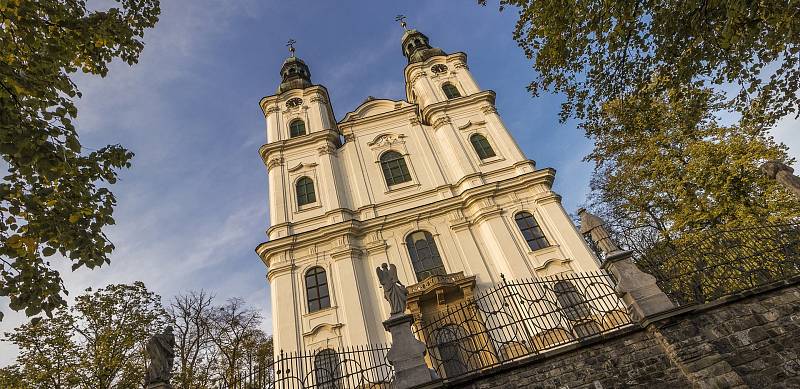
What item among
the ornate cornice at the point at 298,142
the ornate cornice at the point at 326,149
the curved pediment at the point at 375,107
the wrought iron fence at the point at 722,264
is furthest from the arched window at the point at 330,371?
the curved pediment at the point at 375,107

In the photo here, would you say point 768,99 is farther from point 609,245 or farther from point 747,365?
point 747,365

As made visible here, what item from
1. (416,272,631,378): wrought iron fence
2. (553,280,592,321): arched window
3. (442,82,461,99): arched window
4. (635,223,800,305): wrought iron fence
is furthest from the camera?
(442,82,461,99): arched window

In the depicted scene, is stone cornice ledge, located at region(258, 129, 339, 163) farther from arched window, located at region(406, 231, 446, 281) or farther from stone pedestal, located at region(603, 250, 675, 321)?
stone pedestal, located at region(603, 250, 675, 321)

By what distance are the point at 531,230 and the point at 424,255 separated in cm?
427

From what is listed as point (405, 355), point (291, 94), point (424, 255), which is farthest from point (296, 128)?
point (405, 355)

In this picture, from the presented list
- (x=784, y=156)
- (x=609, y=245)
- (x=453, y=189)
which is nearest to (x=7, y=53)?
(x=609, y=245)

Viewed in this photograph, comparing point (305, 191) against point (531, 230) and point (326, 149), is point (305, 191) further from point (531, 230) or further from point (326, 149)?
point (531, 230)

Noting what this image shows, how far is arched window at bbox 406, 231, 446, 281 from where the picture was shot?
49.1 feet

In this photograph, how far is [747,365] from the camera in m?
6.31

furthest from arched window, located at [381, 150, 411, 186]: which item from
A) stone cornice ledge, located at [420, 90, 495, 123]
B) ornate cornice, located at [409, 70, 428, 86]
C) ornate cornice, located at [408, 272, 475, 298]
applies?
ornate cornice, located at [408, 272, 475, 298]

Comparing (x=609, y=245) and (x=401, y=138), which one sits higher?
(x=401, y=138)

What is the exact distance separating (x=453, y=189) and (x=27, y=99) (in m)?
14.6

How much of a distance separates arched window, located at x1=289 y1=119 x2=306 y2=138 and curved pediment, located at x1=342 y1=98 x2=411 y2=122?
2.62 meters

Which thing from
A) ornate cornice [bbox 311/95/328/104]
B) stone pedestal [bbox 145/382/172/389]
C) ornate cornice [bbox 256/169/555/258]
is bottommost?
stone pedestal [bbox 145/382/172/389]
